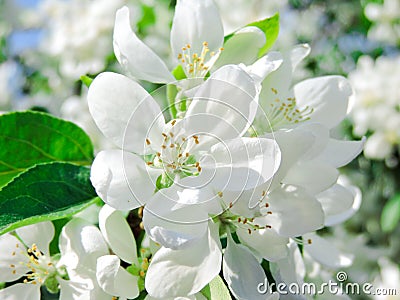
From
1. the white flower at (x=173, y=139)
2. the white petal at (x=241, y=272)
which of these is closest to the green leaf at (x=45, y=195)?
the white flower at (x=173, y=139)

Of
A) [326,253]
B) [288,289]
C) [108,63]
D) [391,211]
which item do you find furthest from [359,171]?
[288,289]

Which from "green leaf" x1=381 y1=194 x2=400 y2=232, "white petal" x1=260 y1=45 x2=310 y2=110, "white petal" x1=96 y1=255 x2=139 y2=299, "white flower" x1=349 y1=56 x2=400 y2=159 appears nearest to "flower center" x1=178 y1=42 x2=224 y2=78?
"white petal" x1=260 y1=45 x2=310 y2=110

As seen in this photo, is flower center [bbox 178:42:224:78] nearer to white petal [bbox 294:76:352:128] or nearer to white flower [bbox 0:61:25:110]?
white petal [bbox 294:76:352:128]

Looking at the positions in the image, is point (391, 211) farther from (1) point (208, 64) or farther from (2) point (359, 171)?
(1) point (208, 64)

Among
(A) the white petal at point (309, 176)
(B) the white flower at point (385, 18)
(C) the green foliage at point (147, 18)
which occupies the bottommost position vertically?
(B) the white flower at point (385, 18)

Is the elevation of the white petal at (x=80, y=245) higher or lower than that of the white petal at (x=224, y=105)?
lower

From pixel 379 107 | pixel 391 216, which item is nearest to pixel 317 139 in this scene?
pixel 391 216

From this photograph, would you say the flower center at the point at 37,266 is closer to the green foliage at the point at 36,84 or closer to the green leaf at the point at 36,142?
the green leaf at the point at 36,142
